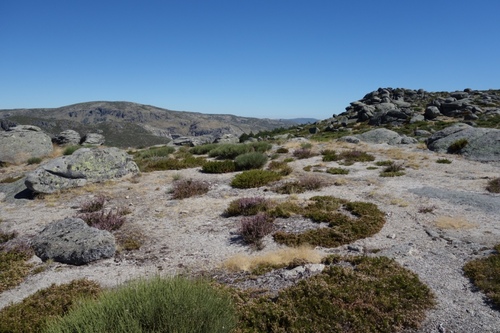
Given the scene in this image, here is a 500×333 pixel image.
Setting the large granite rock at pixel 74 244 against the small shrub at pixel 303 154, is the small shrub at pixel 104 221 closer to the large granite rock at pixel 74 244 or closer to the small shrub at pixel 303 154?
the large granite rock at pixel 74 244

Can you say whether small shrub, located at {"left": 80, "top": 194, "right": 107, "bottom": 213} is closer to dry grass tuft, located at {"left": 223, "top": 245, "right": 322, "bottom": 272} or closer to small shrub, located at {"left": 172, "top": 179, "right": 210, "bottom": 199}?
small shrub, located at {"left": 172, "top": 179, "right": 210, "bottom": 199}

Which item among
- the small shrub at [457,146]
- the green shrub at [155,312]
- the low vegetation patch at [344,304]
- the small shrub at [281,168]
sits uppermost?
the small shrub at [457,146]

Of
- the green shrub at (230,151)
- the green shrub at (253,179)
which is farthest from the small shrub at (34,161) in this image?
the green shrub at (253,179)

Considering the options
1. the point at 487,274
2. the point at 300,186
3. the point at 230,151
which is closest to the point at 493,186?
the point at 300,186

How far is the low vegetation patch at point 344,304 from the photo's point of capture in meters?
Result: 4.91

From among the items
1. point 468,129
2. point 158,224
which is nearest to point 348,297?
point 158,224

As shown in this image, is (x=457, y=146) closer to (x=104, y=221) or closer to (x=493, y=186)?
(x=493, y=186)

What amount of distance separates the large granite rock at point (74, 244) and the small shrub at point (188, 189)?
4.94m

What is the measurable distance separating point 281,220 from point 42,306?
270 inches

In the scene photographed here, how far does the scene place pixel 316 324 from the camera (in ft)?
16.1

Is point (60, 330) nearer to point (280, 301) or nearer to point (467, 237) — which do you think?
point (280, 301)

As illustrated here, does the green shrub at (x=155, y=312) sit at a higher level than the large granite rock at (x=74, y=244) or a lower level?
higher

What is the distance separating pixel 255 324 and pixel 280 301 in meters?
0.75

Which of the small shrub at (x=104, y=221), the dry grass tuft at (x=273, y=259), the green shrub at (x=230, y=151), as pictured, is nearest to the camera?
the dry grass tuft at (x=273, y=259)
